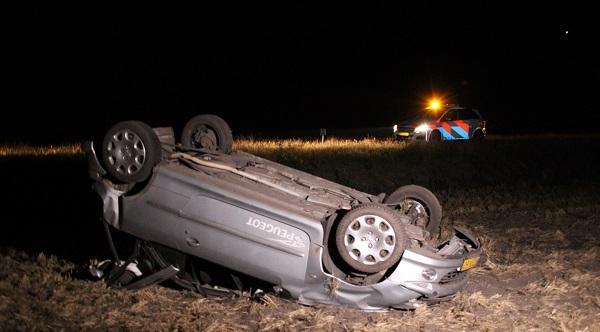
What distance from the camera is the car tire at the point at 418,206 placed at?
253 inches

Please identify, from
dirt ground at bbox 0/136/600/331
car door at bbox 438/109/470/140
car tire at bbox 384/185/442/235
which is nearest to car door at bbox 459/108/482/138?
car door at bbox 438/109/470/140

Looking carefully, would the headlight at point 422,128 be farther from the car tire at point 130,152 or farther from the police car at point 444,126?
the car tire at point 130,152

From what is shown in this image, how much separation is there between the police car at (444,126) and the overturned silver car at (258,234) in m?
15.3

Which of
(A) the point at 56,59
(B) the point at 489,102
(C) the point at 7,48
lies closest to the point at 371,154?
(A) the point at 56,59

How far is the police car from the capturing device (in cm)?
2033

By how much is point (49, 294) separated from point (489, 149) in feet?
43.8

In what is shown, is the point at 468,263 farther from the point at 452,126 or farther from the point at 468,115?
the point at 468,115

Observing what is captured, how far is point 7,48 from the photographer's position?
4200cm

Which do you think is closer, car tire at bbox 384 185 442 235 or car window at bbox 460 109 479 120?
car tire at bbox 384 185 442 235

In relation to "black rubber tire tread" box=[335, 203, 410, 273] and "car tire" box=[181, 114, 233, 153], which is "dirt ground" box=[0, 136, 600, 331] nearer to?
"black rubber tire tread" box=[335, 203, 410, 273]

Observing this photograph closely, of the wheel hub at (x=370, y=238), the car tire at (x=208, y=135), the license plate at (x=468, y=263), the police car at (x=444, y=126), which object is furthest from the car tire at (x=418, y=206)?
the police car at (x=444, y=126)

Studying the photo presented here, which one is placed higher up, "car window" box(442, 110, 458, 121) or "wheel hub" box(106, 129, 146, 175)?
"car window" box(442, 110, 458, 121)

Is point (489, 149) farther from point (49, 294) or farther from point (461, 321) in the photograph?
point (49, 294)

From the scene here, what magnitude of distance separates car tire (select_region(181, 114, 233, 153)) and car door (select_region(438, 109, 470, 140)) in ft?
49.2
